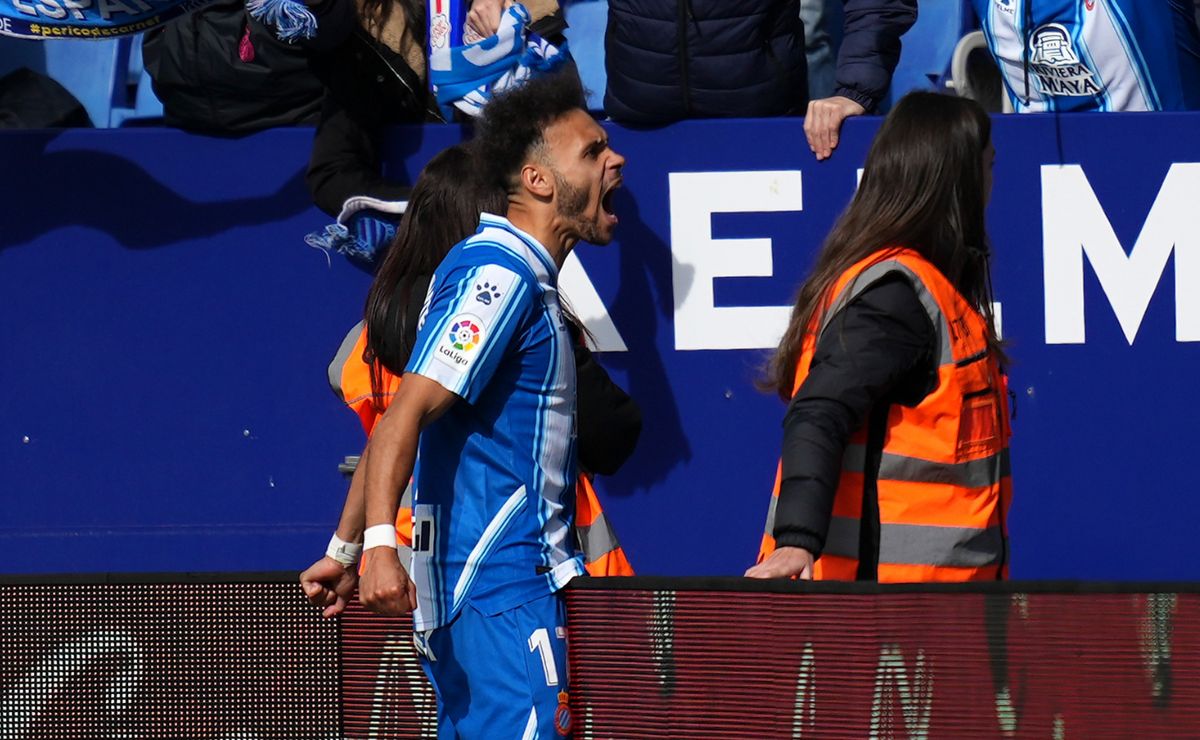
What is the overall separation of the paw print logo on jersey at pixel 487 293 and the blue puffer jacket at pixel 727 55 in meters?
2.24

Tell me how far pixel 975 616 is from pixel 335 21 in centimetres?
284

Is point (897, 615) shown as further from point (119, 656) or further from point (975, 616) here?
point (119, 656)

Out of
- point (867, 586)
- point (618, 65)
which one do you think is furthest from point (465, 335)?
point (618, 65)

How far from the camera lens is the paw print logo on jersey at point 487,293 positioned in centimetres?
286

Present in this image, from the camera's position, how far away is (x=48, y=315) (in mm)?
5367

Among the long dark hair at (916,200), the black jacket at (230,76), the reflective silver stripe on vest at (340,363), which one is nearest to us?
the long dark hair at (916,200)

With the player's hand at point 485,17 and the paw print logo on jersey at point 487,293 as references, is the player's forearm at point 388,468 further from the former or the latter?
the player's hand at point 485,17

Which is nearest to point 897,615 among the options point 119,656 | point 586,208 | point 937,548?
point 937,548

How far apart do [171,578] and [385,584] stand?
0.73m

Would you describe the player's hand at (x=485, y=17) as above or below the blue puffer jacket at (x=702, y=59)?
above

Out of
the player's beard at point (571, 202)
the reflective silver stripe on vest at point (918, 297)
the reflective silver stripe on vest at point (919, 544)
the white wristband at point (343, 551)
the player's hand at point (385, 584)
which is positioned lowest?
the reflective silver stripe on vest at point (919, 544)

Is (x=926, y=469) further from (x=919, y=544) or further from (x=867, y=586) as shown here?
(x=867, y=586)

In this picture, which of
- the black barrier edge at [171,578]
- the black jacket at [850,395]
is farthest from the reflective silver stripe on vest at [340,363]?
the black jacket at [850,395]

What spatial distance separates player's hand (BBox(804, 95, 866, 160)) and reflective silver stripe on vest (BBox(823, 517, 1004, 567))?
6.37 ft
